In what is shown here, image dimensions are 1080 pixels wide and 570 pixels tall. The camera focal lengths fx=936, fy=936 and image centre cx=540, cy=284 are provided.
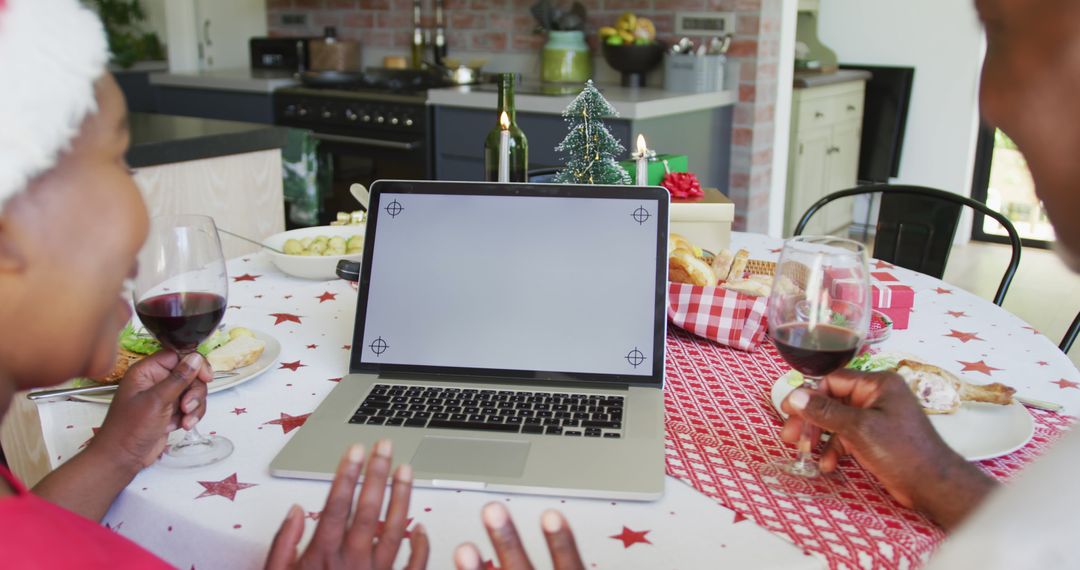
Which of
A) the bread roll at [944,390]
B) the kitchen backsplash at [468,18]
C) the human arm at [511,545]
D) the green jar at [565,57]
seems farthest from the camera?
the green jar at [565,57]

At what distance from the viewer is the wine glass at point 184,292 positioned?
981mm

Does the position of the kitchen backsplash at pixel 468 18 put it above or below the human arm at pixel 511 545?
above

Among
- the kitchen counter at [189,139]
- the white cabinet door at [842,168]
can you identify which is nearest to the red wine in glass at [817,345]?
the kitchen counter at [189,139]

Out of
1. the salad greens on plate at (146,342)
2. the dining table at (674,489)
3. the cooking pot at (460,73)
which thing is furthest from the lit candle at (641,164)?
the cooking pot at (460,73)

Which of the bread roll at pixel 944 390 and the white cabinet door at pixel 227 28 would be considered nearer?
the bread roll at pixel 944 390

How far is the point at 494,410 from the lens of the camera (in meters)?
1.05

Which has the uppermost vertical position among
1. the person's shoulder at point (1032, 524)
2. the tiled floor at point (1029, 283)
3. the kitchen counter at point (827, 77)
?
the kitchen counter at point (827, 77)

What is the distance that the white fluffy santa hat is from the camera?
0.53m

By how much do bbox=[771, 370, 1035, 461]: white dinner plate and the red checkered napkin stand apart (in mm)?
201

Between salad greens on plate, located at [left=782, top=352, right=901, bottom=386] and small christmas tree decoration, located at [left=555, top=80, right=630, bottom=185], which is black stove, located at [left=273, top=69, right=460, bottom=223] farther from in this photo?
salad greens on plate, located at [left=782, top=352, right=901, bottom=386]

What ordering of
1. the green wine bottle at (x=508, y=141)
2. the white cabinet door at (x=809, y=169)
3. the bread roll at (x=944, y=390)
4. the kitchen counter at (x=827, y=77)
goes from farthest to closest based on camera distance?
the white cabinet door at (x=809, y=169) < the kitchen counter at (x=827, y=77) < the green wine bottle at (x=508, y=141) < the bread roll at (x=944, y=390)

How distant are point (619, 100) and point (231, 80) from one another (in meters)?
2.01

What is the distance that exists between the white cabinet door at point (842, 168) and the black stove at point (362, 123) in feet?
6.93

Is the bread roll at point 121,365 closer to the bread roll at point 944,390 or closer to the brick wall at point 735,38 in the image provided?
the bread roll at point 944,390
